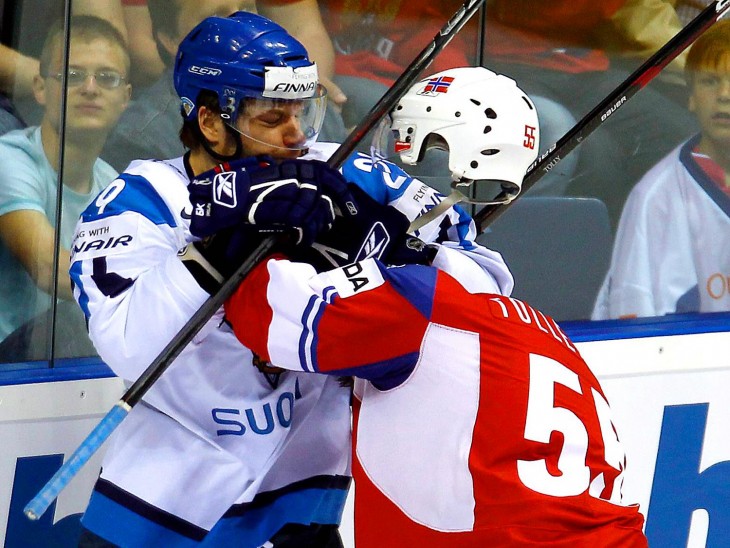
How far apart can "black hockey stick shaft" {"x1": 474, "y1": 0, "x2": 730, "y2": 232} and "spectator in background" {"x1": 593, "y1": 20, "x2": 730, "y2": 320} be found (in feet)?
3.20

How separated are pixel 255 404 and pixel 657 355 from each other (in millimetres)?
1412

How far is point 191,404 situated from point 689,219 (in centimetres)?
186

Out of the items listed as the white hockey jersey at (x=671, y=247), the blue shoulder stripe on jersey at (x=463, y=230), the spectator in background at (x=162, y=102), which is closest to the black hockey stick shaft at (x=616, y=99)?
the blue shoulder stripe on jersey at (x=463, y=230)

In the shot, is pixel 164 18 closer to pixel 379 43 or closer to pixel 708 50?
pixel 379 43

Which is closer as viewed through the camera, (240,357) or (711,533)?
(240,357)

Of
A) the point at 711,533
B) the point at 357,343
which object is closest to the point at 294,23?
the point at 357,343

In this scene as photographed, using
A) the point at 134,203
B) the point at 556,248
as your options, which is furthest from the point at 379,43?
the point at 134,203

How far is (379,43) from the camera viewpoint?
9.58ft

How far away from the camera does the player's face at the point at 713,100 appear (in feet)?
11.0

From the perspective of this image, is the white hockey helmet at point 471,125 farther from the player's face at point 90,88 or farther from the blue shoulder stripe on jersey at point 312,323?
the player's face at point 90,88

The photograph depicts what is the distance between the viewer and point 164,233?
186 cm

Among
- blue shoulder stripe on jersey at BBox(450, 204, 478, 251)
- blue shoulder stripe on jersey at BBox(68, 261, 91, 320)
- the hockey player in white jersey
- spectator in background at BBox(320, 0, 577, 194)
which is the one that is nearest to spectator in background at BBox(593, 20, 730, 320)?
spectator in background at BBox(320, 0, 577, 194)

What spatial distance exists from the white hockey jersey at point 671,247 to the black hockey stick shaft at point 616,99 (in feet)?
3.16

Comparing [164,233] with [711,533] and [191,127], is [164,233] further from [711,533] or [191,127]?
[711,533]
